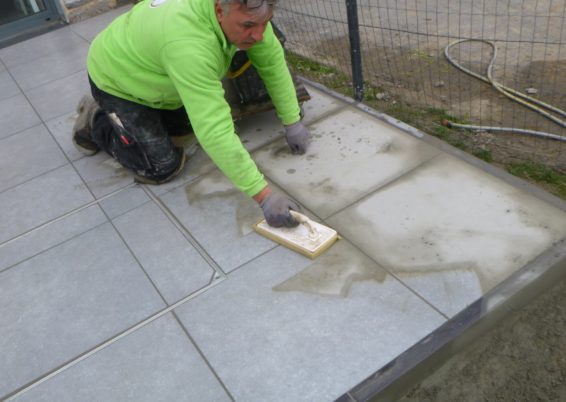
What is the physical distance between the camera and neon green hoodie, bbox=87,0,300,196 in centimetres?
234

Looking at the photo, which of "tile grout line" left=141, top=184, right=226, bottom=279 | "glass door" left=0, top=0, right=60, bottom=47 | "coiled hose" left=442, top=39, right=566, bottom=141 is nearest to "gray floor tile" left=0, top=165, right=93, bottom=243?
"tile grout line" left=141, top=184, right=226, bottom=279

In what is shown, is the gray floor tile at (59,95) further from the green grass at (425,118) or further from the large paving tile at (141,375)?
the large paving tile at (141,375)

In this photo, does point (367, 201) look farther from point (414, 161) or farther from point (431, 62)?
point (431, 62)

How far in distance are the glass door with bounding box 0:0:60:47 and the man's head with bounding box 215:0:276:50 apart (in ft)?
15.4

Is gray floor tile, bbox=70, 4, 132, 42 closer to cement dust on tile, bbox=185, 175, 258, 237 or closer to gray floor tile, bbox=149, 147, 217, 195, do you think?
gray floor tile, bbox=149, 147, 217, 195

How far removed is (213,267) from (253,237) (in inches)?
10.5

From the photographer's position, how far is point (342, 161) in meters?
3.13

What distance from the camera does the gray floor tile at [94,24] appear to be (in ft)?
19.0

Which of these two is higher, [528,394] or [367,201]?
[367,201]

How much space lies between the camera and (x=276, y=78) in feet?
9.89

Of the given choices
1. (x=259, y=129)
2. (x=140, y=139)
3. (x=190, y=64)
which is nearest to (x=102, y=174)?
(x=140, y=139)

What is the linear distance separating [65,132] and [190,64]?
6.80ft

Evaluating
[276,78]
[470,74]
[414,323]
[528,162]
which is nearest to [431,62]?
[470,74]

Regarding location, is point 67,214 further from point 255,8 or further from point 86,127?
point 255,8
